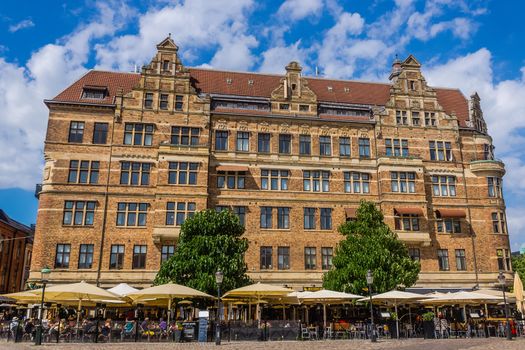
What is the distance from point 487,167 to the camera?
36938 millimetres

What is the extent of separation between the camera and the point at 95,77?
3731 cm

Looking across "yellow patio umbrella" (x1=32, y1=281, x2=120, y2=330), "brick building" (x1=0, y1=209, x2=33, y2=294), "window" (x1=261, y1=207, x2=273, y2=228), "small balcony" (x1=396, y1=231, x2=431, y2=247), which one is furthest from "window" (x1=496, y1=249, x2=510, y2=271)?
"brick building" (x1=0, y1=209, x2=33, y2=294)

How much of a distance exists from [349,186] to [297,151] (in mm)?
4680

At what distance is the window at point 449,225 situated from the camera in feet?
118

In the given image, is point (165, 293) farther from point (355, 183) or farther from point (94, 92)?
point (94, 92)

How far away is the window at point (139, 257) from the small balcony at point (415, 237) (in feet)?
58.8

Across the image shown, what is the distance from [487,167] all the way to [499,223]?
4351 millimetres

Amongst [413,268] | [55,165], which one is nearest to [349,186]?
[413,268]

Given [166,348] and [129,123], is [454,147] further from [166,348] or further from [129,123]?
[166,348]

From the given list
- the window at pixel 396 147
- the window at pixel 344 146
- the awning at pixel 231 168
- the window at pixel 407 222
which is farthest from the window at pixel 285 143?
the window at pixel 407 222

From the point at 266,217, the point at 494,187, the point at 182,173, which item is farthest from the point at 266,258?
the point at 494,187

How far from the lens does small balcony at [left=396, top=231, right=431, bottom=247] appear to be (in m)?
34.3

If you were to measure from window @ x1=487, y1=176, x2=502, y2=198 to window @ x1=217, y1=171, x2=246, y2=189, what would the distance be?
19156 mm

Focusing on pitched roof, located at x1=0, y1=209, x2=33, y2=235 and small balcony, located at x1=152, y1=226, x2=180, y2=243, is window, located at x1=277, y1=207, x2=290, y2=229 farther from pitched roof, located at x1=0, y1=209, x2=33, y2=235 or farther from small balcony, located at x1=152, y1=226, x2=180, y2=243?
pitched roof, located at x1=0, y1=209, x2=33, y2=235
